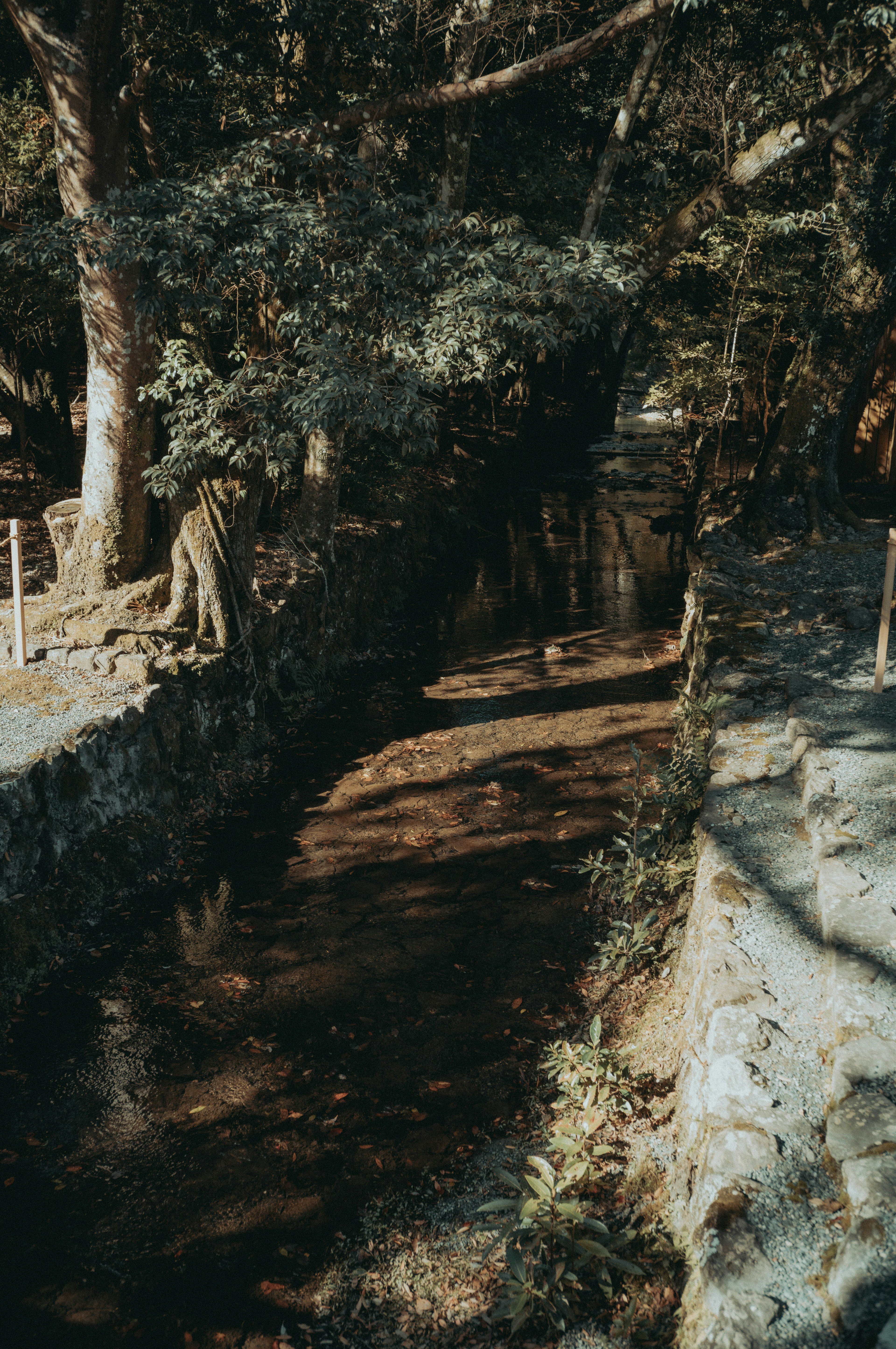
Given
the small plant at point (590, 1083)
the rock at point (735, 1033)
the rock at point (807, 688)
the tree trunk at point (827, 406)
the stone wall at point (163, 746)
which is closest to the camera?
the rock at point (735, 1033)

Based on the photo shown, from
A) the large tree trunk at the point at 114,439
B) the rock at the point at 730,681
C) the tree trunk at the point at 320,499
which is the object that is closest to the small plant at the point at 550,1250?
the rock at the point at 730,681

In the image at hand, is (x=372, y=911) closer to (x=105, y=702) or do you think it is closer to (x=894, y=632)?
(x=105, y=702)

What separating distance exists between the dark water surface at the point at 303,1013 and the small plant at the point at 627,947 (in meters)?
0.36

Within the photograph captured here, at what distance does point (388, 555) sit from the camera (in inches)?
570

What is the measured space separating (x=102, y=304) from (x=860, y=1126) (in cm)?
865

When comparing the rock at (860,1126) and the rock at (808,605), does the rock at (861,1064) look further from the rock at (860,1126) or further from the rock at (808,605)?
the rock at (808,605)

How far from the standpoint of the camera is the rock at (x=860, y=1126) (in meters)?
2.88

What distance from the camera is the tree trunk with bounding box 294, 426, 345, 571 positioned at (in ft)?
36.8

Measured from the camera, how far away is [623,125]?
431 inches

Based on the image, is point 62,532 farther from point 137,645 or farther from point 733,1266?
point 733,1266

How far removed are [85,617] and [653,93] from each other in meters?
13.8

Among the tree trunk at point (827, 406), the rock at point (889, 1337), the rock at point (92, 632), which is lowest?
the rock at point (889, 1337)

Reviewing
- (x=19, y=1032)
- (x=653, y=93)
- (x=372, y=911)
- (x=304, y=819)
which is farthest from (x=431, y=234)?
(x=653, y=93)

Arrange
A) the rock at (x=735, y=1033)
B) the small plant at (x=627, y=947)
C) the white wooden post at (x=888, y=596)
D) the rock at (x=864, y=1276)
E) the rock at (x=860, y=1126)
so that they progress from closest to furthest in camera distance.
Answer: the rock at (x=864, y=1276) < the rock at (x=860, y=1126) < the rock at (x=735, y=1033) < the small plant at (x=627, y=947) < the white wooden post at (x=888, y=596)
